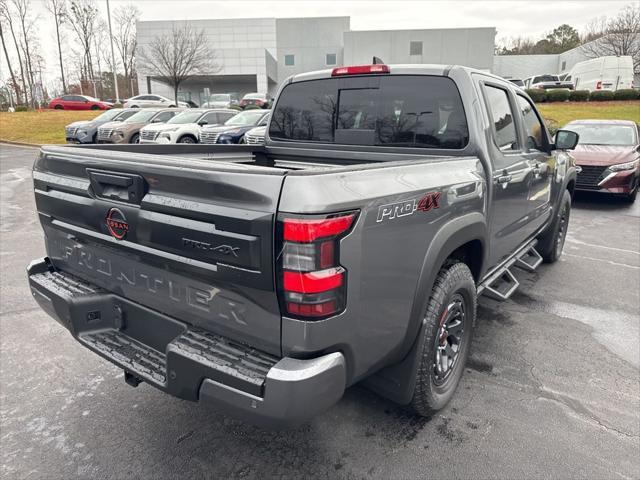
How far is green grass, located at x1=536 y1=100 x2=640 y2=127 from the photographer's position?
24.2 metres

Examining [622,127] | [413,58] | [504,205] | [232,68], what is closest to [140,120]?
[622,127]

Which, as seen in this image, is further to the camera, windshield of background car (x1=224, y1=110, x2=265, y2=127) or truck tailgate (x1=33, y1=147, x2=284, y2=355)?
windshield of background car (x1=224, y1=110, x2=265, y2=127)

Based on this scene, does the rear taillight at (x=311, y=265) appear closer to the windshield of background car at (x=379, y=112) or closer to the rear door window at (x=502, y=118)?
the windshield of background car at (x=379, y=112)

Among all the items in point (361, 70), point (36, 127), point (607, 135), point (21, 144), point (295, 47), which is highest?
point (295, 47)

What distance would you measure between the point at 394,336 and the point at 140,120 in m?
18.4

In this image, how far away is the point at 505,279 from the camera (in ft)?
14.3

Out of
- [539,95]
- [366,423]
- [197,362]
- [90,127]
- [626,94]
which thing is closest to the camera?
[197,362]

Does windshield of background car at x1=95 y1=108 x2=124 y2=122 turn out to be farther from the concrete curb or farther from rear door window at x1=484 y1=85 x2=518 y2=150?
rear door window at x1=484 y1=85 x2=518 y2=150

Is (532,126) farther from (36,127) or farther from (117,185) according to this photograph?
(36,127)

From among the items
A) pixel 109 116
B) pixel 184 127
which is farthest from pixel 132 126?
pixel 109 116

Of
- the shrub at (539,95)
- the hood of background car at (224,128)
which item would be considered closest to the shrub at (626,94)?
the shrub at (539,95)

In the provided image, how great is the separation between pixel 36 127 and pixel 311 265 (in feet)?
95.1

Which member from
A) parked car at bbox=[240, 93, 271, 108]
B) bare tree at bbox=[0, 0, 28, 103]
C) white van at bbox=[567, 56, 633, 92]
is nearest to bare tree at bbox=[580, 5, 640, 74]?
white van at bbox=[567, 56, 633, 92]

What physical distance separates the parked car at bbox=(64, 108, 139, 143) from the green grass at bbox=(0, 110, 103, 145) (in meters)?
2.66
